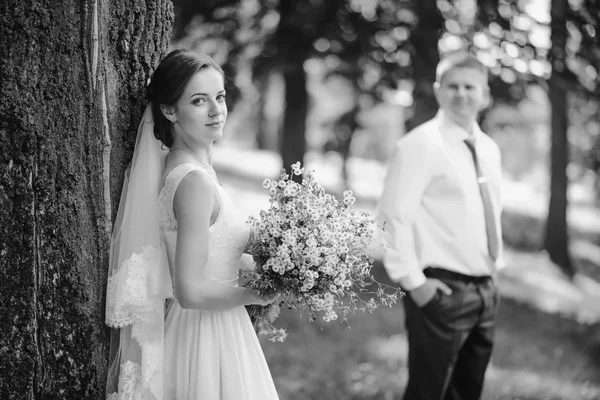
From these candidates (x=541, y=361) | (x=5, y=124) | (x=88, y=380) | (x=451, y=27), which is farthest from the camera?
(x=451, y=27)

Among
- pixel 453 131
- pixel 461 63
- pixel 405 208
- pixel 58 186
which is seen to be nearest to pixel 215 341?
pixel 58 186

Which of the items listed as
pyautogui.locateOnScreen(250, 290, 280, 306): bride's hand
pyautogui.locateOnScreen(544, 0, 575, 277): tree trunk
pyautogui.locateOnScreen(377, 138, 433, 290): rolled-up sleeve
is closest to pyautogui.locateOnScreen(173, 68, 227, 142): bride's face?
pyautogui.locateOnScreen(250, 290, 280, 306): bride's hand

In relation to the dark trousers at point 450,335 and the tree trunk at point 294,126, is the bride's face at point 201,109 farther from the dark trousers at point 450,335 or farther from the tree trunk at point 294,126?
the tree trunk at point 294,126

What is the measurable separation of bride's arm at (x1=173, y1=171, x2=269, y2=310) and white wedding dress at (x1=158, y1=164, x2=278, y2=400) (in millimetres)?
81

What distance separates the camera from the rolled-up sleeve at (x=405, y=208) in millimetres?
4582

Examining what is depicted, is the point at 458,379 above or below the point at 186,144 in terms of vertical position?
below

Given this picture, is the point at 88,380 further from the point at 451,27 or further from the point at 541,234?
the point at 541,234

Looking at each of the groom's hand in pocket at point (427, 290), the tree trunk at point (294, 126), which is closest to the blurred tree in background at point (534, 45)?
the tree trunk at point (294, 126)

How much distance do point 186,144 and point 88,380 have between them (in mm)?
1082

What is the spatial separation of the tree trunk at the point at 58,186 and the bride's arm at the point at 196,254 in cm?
39

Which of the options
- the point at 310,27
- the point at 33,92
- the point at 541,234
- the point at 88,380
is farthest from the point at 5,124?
the point at 541,234

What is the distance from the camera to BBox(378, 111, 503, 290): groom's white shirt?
15.1 feet

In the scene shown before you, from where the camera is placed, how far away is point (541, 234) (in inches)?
658

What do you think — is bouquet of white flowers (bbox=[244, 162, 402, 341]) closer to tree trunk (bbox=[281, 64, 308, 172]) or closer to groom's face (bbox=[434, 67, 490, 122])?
groom's face (bbox=[434, 67, 490, 122])
